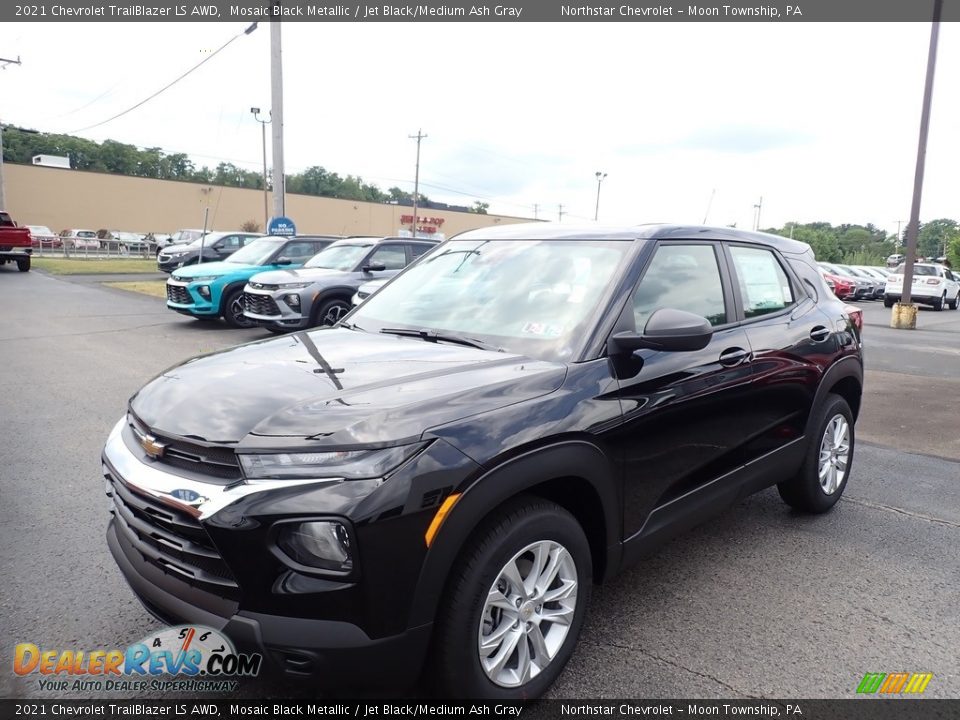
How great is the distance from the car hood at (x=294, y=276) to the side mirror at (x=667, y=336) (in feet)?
28.4

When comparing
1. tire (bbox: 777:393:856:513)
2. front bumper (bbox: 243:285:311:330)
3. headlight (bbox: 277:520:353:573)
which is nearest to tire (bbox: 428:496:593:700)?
headlight (bbox: 277:520:353:573)

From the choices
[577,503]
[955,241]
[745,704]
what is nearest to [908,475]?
[745,704]

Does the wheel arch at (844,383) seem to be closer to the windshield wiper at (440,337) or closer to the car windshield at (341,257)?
the windshield wiper at (440,337)

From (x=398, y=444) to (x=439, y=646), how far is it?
67 centimetres

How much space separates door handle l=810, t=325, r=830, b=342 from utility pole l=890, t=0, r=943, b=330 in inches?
631

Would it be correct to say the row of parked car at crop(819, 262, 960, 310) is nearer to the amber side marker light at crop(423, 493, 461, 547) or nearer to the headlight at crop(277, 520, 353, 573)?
the amber side marker light at crop(423, 493, 461, 547)

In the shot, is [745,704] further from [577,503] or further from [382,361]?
[382,361]

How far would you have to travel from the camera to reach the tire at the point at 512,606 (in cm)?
217

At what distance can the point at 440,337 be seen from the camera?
10.3 ft

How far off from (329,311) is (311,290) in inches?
19.9

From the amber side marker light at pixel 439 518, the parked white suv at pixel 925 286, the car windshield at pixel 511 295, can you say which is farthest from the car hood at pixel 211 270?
the parked white suv at pixel 925 286

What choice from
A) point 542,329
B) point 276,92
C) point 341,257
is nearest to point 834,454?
point 542,329

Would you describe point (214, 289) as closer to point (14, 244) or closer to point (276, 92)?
point (276, 92)

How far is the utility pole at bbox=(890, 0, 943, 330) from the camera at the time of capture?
15.9m
